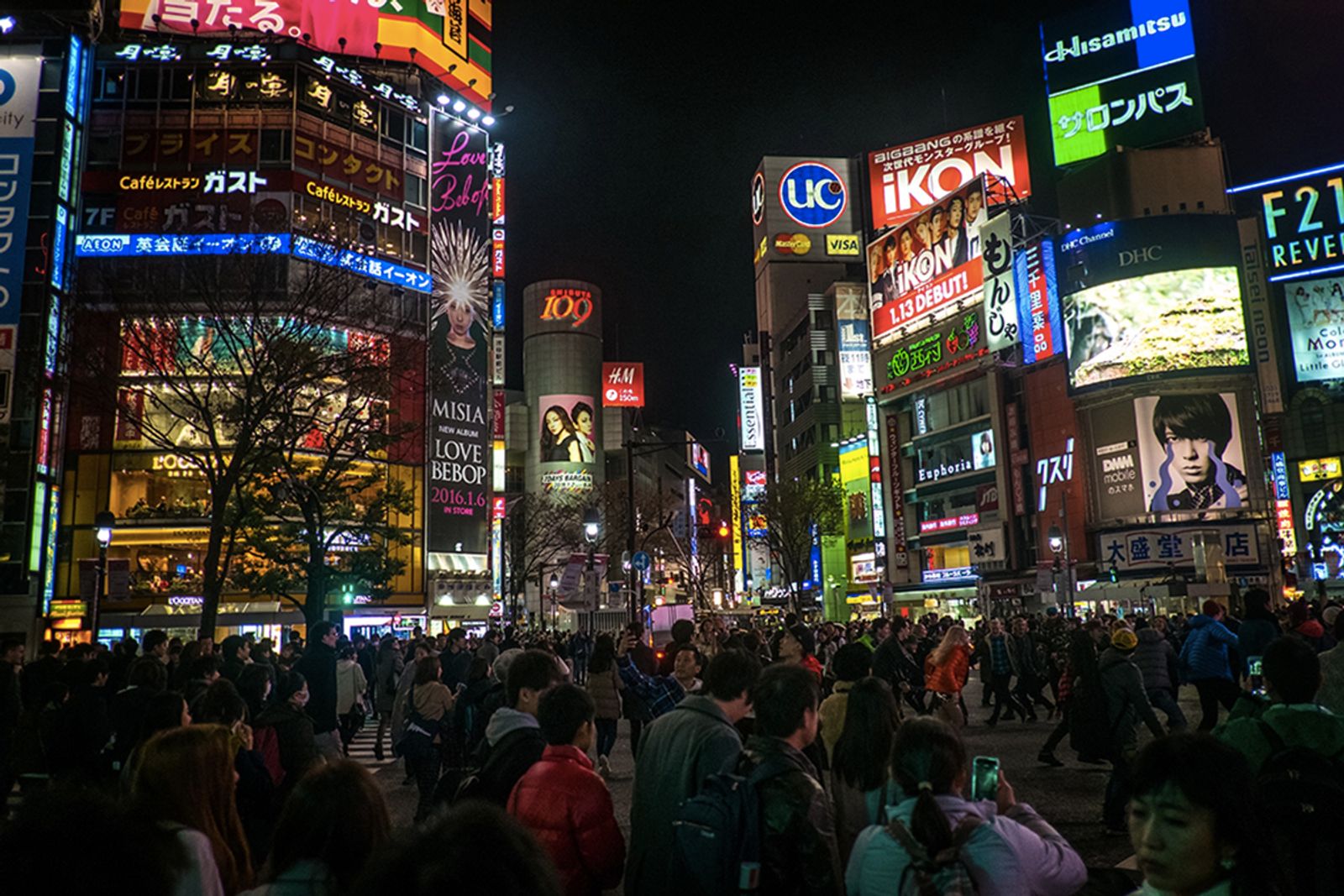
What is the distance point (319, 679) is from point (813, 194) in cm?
11119

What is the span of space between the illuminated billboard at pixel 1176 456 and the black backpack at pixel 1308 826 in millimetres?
57770

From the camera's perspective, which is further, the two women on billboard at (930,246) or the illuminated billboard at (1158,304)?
the two women on billboard at (930,246)

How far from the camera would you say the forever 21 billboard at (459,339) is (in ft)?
174


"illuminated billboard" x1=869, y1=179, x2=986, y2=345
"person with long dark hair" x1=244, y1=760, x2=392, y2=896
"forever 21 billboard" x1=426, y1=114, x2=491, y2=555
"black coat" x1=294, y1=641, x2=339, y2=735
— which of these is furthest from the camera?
"illuminated billboard" x1=869, y1=179, x2=986, y2=345

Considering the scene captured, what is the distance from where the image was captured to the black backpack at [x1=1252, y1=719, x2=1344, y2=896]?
3.88 m

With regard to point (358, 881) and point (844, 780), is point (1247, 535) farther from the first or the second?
point (358, 881)

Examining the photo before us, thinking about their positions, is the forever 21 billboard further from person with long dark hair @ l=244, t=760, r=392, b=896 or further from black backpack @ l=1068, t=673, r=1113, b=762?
person with long dark hair @ l=244, t=760, r=392, b=896

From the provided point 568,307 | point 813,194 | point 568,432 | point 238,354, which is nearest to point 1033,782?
point 238,354

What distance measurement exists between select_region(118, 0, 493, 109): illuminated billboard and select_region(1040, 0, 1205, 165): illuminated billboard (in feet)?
123

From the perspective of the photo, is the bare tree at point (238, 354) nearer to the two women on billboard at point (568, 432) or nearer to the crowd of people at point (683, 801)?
the crowd of people at point (683, 801)

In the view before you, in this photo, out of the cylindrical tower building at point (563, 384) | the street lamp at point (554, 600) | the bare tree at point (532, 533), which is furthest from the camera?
the cylindrical tower building at point (563, 384)

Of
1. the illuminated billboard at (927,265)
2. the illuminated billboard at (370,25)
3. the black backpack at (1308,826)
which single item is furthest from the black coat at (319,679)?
the illuminated billboard at (927,265)

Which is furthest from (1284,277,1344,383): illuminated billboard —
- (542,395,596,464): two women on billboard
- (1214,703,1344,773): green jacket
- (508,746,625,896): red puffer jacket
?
(508,746,625,896): red puffer jacket

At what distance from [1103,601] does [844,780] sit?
5741 centimetres
